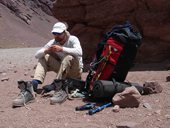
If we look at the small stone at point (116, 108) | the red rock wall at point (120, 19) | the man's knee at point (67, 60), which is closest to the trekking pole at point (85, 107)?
the small stone at point (116, 108)

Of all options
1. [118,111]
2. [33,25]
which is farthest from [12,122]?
[33,25]

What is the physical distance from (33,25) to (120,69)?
5425 centimetres

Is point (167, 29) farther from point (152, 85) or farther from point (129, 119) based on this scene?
point (129, 119)

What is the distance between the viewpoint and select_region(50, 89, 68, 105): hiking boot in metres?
5.85

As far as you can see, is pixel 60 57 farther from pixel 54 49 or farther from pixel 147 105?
pixel 147 105

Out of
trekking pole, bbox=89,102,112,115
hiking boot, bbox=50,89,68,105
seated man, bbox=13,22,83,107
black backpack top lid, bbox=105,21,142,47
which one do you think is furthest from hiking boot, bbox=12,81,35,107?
black backpack top lid, bbox=105,21,142,47

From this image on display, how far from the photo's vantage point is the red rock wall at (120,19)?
34.5ft

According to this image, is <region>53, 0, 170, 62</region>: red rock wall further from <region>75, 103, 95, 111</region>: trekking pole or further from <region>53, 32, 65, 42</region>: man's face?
<region>75, 103, 95, 111</region>: trekking pole

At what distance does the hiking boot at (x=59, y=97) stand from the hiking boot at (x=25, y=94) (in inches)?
15.1

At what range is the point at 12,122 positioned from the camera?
5055 mm

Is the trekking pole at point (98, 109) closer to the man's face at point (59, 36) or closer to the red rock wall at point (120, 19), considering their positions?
the man's face at point (59, 36)

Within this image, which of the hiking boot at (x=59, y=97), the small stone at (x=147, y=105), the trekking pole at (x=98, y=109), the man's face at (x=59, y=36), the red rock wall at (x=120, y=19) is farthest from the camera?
the red rock wall at (x=120, y=19)

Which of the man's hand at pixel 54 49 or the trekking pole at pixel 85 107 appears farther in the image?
the man's hand at pixel 54 49

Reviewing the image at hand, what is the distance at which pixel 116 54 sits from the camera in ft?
19.4
